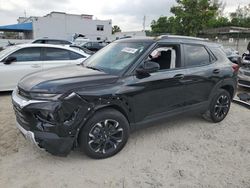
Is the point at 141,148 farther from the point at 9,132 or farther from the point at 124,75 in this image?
the point at 9,132

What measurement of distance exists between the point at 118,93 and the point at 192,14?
25.8m

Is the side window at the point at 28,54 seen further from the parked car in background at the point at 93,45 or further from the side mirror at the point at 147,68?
the parked car in background at the point at 93,45

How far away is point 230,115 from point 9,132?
461cm

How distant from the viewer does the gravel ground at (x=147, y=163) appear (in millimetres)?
2924

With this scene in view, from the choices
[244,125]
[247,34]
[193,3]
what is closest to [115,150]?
[244,125]

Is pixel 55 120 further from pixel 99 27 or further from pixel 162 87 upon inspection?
pixel 99 27

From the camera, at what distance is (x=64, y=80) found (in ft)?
10.2

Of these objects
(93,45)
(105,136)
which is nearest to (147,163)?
(105,136)

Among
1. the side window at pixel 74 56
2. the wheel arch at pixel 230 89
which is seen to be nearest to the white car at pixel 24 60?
the side window at pixel 74 56

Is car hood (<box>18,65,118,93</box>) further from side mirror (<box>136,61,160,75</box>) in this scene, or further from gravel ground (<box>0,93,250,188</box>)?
gravel ground (<box>0,93,250,188</box>)

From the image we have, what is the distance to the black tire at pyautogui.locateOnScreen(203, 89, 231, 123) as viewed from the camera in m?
4.68

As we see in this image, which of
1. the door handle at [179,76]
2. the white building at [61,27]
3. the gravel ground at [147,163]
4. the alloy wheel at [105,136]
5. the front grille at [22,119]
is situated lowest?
the gravel ground at [147,163]

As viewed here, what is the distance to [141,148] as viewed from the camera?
147 inches

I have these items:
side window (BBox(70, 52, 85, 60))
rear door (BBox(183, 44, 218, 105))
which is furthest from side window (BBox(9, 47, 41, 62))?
rear door (BBox(183, 44, 218, 105))
